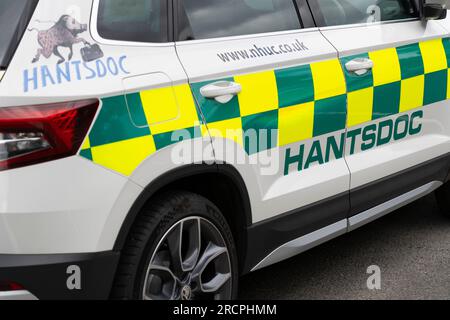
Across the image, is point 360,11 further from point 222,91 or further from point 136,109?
point 136,109

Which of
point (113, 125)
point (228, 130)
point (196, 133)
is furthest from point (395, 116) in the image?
point (113, 125)

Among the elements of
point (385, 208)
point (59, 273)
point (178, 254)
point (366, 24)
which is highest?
point (366, 24)

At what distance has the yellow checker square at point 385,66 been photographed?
338 cm

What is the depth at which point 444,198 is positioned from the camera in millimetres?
4418

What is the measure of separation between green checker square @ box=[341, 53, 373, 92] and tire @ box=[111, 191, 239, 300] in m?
0.90

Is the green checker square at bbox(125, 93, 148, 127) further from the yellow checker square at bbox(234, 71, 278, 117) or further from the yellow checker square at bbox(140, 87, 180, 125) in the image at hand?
the yellow checker square at bbox(234, 71, 278, 117)

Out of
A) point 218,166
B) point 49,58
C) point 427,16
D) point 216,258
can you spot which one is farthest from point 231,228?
point 427,16

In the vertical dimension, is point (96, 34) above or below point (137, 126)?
above

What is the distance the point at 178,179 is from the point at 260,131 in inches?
16.3

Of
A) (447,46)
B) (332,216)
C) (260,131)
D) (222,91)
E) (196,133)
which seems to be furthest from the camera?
(447,46)

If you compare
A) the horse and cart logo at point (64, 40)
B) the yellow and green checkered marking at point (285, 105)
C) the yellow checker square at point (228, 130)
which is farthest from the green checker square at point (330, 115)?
the horse and cart logo at point (64, 40)

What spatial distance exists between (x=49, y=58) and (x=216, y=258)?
1023mm

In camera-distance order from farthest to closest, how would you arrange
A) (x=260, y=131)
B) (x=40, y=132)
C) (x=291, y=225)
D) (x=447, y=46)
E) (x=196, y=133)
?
(x=447, y=46) → (x=291, y=225) → (x=260, y=131) → (x=196, y=133) → (x=40, y=132)

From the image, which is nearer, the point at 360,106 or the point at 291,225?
the point at 291,225
